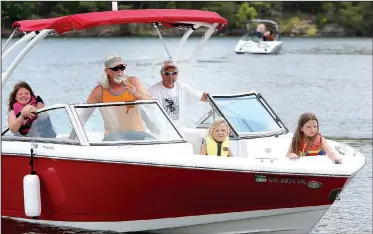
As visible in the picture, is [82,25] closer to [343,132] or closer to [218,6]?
[343,132]

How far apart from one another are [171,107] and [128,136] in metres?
0.99

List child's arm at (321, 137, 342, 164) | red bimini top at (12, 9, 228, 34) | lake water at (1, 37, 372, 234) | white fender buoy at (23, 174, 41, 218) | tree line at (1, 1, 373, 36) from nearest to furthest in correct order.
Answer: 1. child's arm at (321, 137, 342, 164)
2. red bimini top at (12, 9, 228, 34)
3. white fender buoy at (23, 174, 41, 218)
4. lake water at (1, 37, 372, 234)
5. tree line at (1, 1, 373, 36)

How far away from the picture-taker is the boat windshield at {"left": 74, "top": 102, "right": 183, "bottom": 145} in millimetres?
9938

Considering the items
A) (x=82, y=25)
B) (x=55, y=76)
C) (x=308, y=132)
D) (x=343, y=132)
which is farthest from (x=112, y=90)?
(x=55, y=76)

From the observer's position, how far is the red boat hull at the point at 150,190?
30.7 feet

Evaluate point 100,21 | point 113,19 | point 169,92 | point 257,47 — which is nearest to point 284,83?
point 257,47

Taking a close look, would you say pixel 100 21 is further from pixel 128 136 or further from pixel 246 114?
pixel 246 114

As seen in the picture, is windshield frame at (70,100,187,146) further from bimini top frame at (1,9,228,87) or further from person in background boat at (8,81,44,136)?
bimini top frame at (1,9,228,87)

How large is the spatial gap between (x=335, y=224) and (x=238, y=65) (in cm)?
4006

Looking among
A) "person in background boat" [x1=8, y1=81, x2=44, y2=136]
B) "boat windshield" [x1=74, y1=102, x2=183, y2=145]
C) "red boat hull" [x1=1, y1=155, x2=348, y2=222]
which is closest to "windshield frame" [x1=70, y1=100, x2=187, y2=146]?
"boat windshield" [x1=74, y1=102, x2=183, y2=145]

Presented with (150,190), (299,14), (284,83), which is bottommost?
(299,14)

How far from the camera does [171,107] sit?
10.7 meters

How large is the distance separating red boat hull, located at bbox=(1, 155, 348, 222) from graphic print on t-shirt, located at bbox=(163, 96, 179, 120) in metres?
1.38

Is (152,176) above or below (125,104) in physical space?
below
